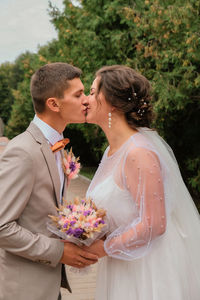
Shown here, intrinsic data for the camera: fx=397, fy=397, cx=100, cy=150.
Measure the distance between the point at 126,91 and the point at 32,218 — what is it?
101cm

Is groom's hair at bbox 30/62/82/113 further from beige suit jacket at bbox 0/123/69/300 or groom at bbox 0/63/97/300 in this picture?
beige suit jacket at bbox 0/123/69/300

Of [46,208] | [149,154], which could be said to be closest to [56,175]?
[46,208]

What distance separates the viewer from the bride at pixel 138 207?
7.63 ft

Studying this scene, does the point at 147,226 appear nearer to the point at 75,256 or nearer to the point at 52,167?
the point at 75,256

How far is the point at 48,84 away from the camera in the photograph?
2586mm

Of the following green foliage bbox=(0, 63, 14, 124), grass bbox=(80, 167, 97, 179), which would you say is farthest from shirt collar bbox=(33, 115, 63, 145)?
green foliage bbox=(0, 63, 14, 124)

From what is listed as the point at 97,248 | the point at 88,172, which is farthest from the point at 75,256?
the point at 88,172

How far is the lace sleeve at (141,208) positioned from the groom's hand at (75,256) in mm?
139

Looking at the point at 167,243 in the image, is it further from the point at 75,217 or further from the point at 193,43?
the point at 193,43

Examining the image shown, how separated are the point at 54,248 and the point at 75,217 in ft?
0.72

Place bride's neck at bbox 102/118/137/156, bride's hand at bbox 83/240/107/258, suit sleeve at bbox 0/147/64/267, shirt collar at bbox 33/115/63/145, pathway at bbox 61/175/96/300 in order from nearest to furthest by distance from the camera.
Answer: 1. suit sleeve at bbox 0/147/64/267
2. bride's hand at bbox 83/240/107/258
3. shirt collar at bbox 33/115/63/145
4. bride's neck at bbox 102/118/137/156
5. pathway at bbox 61/175/96/300

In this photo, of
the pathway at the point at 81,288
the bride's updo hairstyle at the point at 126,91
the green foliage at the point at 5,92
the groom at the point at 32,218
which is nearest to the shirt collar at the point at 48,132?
the groom at the point at 32,218

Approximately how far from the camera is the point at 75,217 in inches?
86.8

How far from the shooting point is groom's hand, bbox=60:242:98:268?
2.30 metres
